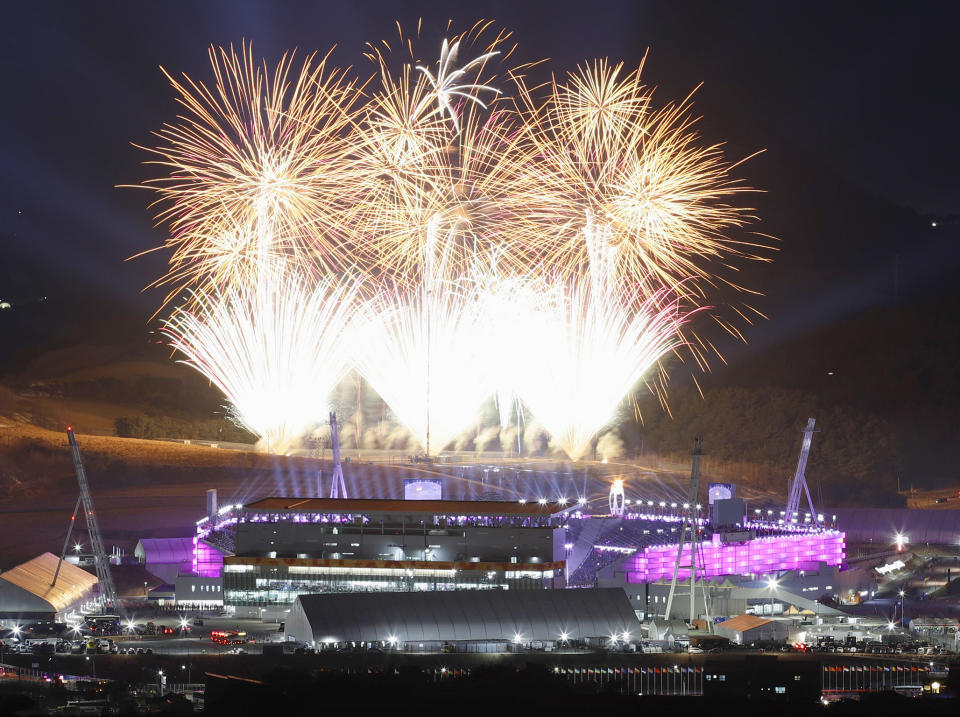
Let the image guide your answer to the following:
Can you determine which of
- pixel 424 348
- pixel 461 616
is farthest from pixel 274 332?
pixel 461 616

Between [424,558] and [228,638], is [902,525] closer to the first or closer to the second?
[424,558]

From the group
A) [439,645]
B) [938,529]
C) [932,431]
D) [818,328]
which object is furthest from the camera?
[818,328]

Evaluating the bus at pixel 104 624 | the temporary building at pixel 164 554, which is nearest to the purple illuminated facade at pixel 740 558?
the bus at pixel 104 624

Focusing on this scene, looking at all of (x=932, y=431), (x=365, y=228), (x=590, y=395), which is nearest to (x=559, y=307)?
(x=590, y=395)

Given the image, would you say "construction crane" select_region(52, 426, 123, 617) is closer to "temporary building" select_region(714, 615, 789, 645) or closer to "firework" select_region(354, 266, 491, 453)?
"firework" select_region(354, 266, 491, 453)

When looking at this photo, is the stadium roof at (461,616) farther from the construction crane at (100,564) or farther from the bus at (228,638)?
the construction crane at (100,564)

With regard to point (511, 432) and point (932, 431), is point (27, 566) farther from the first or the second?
point (932, 431)

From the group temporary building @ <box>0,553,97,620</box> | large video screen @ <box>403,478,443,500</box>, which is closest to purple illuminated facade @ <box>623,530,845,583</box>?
large video screen @ <box>403,478,443,500</box>
